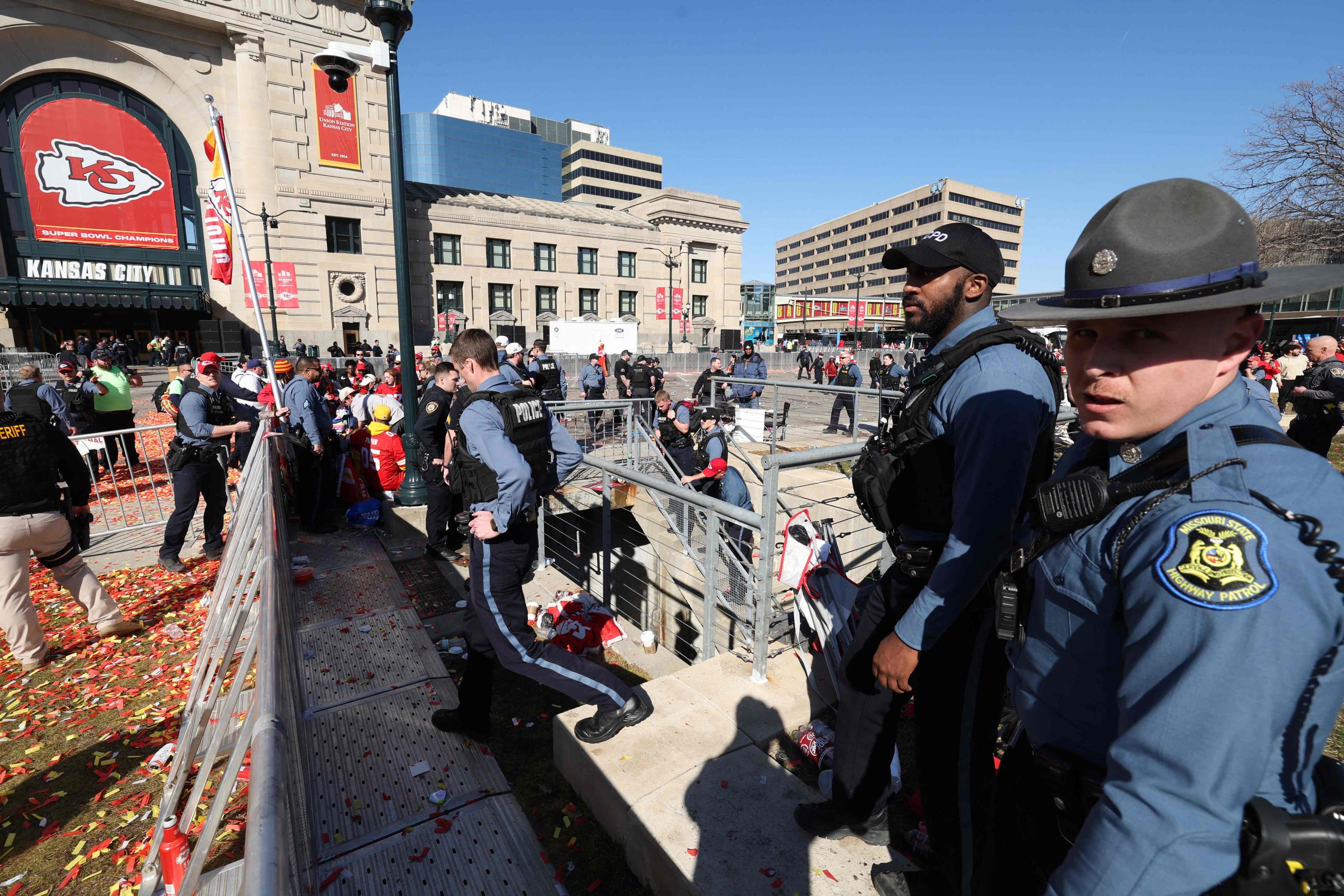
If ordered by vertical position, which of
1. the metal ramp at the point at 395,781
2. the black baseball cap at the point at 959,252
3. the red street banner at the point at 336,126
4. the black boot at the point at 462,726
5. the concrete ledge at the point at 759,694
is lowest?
the metal ramp at the point at 395,781

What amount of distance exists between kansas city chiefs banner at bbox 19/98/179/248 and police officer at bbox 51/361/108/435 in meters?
32.9

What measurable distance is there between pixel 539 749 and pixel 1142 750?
3306mm

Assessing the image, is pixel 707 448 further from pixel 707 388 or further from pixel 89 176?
pixel 89 176

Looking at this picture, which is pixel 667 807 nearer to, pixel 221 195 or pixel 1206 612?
pixel 1206 612

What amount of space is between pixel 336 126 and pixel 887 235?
9571 cm

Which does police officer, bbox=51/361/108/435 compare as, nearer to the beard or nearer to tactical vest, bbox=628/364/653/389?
tactical vest, bbox=628/364/653/389

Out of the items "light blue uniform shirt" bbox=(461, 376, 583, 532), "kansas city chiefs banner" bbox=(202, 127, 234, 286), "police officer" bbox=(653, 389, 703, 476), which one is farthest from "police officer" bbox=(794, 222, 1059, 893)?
"kansas city chiefs banner" bbox=(202, 127, 234, 286)

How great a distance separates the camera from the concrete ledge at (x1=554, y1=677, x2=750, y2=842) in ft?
8.91

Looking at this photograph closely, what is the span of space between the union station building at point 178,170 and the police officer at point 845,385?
2858cm

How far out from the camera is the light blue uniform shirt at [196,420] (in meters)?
6.29

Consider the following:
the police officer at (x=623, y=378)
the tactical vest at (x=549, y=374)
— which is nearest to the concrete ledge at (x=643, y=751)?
the tactical vest at (x=549, y=374)

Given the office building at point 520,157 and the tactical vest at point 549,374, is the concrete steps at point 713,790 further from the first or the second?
the office building at point 520,157

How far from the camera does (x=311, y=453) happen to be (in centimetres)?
726

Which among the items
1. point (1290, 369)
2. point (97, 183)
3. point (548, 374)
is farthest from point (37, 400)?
point (97, 183)
